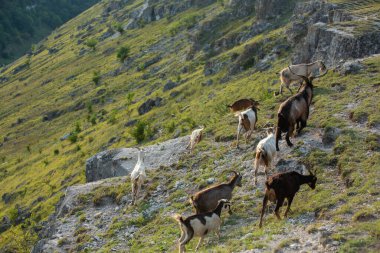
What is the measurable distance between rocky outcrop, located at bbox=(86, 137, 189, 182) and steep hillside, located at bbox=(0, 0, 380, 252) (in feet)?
5.95

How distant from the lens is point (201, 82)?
63.2 meters

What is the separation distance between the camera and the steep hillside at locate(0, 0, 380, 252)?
16562mm

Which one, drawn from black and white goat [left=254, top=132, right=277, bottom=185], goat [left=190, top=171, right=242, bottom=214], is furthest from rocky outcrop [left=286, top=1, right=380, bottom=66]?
goat [left=190, top=171, right=242, bottom=214]

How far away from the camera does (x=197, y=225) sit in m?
14.9

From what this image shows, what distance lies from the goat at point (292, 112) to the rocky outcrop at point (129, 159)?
7746mm

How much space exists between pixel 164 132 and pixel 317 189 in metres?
34.9

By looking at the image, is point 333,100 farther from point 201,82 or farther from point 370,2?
point 201,82

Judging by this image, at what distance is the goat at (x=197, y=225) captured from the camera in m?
14.8

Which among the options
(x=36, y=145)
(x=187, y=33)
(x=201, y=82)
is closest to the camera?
(x=201, y=82)

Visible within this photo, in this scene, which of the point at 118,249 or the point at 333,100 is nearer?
the point at 118,249

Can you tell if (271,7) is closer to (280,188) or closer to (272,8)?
(272,8)

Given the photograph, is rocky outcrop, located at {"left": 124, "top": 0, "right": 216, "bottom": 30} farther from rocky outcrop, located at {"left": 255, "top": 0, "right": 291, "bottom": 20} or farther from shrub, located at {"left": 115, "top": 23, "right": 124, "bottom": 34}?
rocky outcrop, located at {"left": 255, "top": 0, "right": 291, "bottom": 20}

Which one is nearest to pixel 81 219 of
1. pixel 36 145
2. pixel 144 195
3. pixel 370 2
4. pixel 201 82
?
pixel 144 195

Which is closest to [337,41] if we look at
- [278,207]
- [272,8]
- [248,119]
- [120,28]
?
[248,119]
